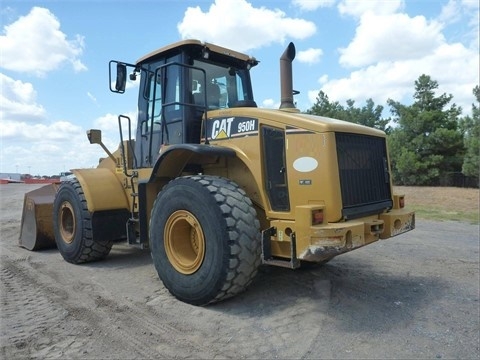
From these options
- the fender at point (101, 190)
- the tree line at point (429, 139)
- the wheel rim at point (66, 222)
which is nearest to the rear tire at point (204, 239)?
the fender at point (101, 190)

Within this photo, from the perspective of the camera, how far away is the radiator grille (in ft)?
14.8

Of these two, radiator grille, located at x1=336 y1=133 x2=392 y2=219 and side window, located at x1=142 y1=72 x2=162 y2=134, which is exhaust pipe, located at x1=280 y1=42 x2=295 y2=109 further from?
side window, located at x1=142 y1=72 x2=162 y2=134

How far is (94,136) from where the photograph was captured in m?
6.92

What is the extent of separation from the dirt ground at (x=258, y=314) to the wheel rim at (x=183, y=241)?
41cm

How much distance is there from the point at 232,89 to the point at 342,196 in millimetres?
2556

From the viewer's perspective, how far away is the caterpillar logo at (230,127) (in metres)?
4.87

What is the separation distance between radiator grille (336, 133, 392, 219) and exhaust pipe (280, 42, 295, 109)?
1.02 m

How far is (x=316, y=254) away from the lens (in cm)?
402

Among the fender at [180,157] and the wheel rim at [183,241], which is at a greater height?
the fender at [180,157]

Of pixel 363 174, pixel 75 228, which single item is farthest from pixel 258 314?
pixel 75 228

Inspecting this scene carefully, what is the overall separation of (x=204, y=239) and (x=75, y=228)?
299 centimetres

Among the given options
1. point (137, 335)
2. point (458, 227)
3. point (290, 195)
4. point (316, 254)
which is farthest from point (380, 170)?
point (458, 227)

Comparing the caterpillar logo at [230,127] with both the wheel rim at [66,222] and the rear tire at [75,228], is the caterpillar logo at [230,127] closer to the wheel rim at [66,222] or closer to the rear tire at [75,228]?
the rear tire at [75,228]

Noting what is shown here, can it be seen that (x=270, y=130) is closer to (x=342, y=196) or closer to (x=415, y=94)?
(x=342, y=196)
